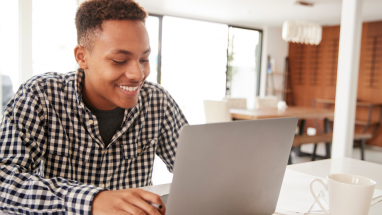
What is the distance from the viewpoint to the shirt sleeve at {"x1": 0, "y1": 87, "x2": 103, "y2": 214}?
2.12 feet

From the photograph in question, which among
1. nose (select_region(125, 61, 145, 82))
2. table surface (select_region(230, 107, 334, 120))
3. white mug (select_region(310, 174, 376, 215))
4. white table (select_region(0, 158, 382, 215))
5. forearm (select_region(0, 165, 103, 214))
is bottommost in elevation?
table surface (select_region(230, 107, 334, 120))

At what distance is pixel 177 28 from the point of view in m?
5.74

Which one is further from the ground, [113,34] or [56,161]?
[113,34]

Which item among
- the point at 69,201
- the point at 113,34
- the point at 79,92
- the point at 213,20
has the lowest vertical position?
the point at 69,201

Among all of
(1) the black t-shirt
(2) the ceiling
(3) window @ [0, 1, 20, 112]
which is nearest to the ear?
(1) the black t-shirt

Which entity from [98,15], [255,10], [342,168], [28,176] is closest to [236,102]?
[255,10]

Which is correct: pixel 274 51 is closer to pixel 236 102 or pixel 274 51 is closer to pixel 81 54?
pixel 236 102

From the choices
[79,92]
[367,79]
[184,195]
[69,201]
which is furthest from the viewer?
[367,79]

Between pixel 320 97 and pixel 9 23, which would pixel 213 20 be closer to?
pixel 320 97

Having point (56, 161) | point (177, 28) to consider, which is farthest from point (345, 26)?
point (177, 28)

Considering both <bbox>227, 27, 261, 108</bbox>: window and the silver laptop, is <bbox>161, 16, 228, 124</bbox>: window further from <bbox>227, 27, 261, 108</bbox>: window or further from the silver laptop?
the silver laptop

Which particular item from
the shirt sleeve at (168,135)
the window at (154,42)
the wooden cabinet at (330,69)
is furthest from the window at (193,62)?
the shirt sleeve at (168,135)

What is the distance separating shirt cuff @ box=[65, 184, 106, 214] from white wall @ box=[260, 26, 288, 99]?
20.7 feet

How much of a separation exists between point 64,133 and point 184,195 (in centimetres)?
58
